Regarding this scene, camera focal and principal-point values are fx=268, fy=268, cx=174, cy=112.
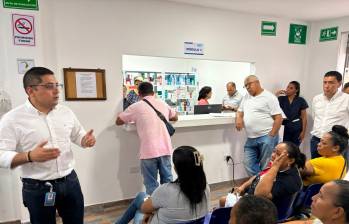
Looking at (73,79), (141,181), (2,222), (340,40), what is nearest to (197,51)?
(73,79)

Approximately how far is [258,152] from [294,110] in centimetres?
97

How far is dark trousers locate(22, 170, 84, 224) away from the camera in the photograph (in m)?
1.55

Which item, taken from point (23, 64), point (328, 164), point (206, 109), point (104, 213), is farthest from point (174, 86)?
point (328, 164)

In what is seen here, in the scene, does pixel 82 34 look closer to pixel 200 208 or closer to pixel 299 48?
pixel 200 208

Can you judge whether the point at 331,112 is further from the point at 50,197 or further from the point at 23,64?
the point at 23,64

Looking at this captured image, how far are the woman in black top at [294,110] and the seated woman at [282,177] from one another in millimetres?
2039

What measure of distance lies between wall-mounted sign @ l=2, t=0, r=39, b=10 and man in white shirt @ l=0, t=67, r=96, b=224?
3.90 ft

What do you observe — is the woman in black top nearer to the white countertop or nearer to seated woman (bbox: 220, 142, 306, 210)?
the white countertop

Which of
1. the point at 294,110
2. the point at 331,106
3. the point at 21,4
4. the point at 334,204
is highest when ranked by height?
the point at 21,4

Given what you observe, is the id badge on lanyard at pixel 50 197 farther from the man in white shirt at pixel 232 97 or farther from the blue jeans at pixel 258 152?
Result: the man in white shirt at pixel 232 97

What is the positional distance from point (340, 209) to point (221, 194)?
2420 mm

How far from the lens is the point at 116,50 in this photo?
9.32 feet

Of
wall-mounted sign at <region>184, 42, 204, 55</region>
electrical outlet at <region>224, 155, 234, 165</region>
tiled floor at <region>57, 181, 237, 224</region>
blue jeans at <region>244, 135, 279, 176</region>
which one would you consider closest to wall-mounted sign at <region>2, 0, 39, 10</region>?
wall-mounted sign at <region>184, 42, 204, 55</region>

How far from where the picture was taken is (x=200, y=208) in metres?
1.58
